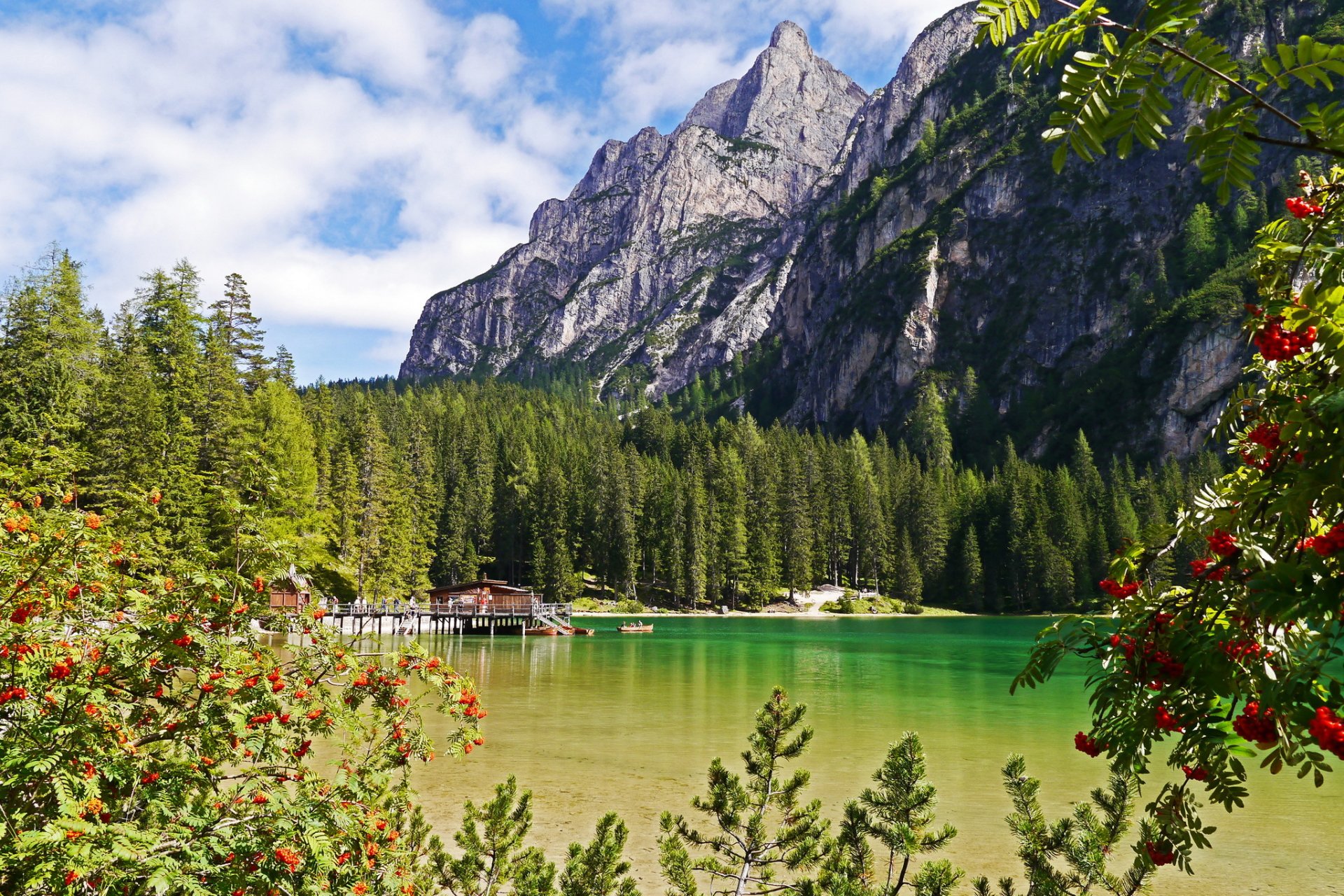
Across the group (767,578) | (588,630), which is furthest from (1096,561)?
(588,630)

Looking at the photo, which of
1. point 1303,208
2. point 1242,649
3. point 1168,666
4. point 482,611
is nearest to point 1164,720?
point 1168,666

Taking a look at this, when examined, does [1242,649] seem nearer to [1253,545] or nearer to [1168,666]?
[1168,666]

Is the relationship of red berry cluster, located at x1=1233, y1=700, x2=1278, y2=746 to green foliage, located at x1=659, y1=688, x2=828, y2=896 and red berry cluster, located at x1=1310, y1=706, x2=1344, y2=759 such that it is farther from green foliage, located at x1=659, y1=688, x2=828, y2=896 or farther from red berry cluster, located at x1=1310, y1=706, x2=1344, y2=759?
green foliage, located at x1=659, y1=688, x2=828, y2=896

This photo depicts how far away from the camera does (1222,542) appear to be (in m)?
2.71

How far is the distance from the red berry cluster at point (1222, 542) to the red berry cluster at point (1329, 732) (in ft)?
1.88

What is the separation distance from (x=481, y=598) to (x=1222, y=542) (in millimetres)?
63989

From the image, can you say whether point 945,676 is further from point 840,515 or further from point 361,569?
point 840,515

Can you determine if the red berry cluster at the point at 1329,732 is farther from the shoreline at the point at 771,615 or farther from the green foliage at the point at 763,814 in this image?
the shoreline at the point at 771,615

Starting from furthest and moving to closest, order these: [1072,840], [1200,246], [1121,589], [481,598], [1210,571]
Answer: [1200,246]
[481,598]
[1072,840]
[1121,589]
[1210,571]

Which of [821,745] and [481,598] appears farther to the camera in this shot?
[481,598]

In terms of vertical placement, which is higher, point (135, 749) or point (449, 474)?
point (449, 474)

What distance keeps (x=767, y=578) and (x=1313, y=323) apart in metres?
94.2

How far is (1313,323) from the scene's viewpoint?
232 centimetres

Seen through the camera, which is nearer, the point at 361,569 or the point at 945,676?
the point at 945,676
